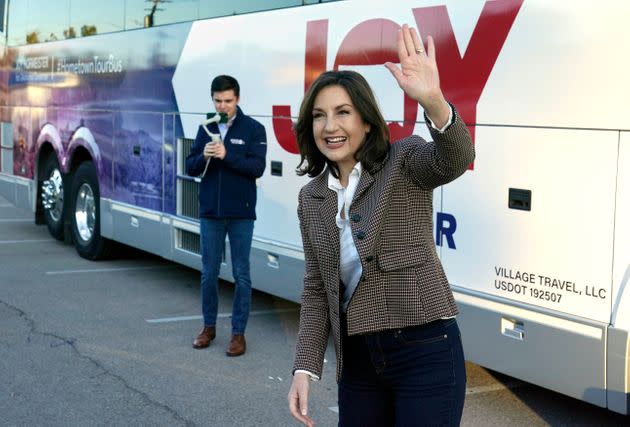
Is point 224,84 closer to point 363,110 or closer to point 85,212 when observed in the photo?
point 363,110

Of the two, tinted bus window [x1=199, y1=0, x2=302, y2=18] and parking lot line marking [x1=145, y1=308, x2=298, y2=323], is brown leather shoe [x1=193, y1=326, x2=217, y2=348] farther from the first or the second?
tinted bus window [x1=199, y1=0, x2=302, y2=18]

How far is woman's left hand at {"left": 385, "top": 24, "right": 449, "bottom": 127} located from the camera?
2.56 m

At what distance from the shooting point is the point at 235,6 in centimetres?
788

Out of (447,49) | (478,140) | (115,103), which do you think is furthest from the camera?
(115,103)

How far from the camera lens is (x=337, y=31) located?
6.57m

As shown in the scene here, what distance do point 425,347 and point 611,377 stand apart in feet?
7.19

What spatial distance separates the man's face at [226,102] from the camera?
6.68m

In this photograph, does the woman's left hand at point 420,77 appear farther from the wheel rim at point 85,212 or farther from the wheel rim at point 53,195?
the wheel rim at point 53,195

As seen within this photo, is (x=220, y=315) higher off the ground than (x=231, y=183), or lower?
lower

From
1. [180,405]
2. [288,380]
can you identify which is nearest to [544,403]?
[288,380]

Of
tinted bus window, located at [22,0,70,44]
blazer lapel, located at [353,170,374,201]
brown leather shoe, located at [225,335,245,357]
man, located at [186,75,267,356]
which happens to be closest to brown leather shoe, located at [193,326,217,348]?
brown leather shoe, located at [225,335,245,357]

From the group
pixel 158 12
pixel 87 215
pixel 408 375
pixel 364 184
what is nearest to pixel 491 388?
pixel 408 375

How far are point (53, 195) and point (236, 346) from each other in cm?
584

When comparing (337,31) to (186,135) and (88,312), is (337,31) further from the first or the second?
(88,312)
